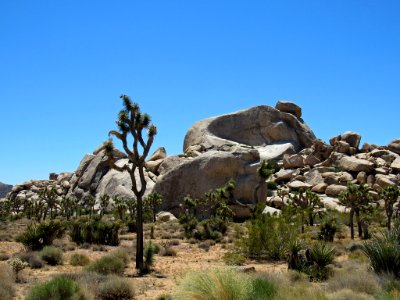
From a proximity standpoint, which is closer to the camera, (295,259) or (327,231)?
(295,259)

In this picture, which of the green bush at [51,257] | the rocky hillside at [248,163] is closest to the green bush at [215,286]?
the green bush at [51,257]

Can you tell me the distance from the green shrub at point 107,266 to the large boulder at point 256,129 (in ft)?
234

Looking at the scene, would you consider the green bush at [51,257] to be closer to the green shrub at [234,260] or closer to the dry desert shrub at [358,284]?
the green shrub at [234,260]

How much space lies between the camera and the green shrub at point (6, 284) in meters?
11.7

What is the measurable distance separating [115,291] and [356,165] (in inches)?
2513

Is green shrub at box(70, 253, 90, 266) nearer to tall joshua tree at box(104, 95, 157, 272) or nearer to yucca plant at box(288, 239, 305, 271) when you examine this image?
tall joshua tree at box(104, 95, 157, 272)

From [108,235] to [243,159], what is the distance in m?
35.6

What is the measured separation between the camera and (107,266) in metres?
17.5

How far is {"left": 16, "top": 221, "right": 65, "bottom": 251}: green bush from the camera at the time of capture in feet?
79.9

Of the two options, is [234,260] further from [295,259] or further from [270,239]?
[295,259]

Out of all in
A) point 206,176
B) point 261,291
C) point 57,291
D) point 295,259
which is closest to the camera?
point 261,291

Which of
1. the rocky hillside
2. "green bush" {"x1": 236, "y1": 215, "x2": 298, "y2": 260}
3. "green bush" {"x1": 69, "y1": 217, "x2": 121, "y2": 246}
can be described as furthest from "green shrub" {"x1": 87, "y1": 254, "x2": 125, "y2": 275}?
the rocky hillside

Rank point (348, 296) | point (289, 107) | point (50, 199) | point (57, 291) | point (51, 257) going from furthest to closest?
point (289, 107) → point (50, 199) → point (51, 257) → point (57, 291) → point (348, 296)

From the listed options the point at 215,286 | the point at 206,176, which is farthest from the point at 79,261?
the point at 206,176
